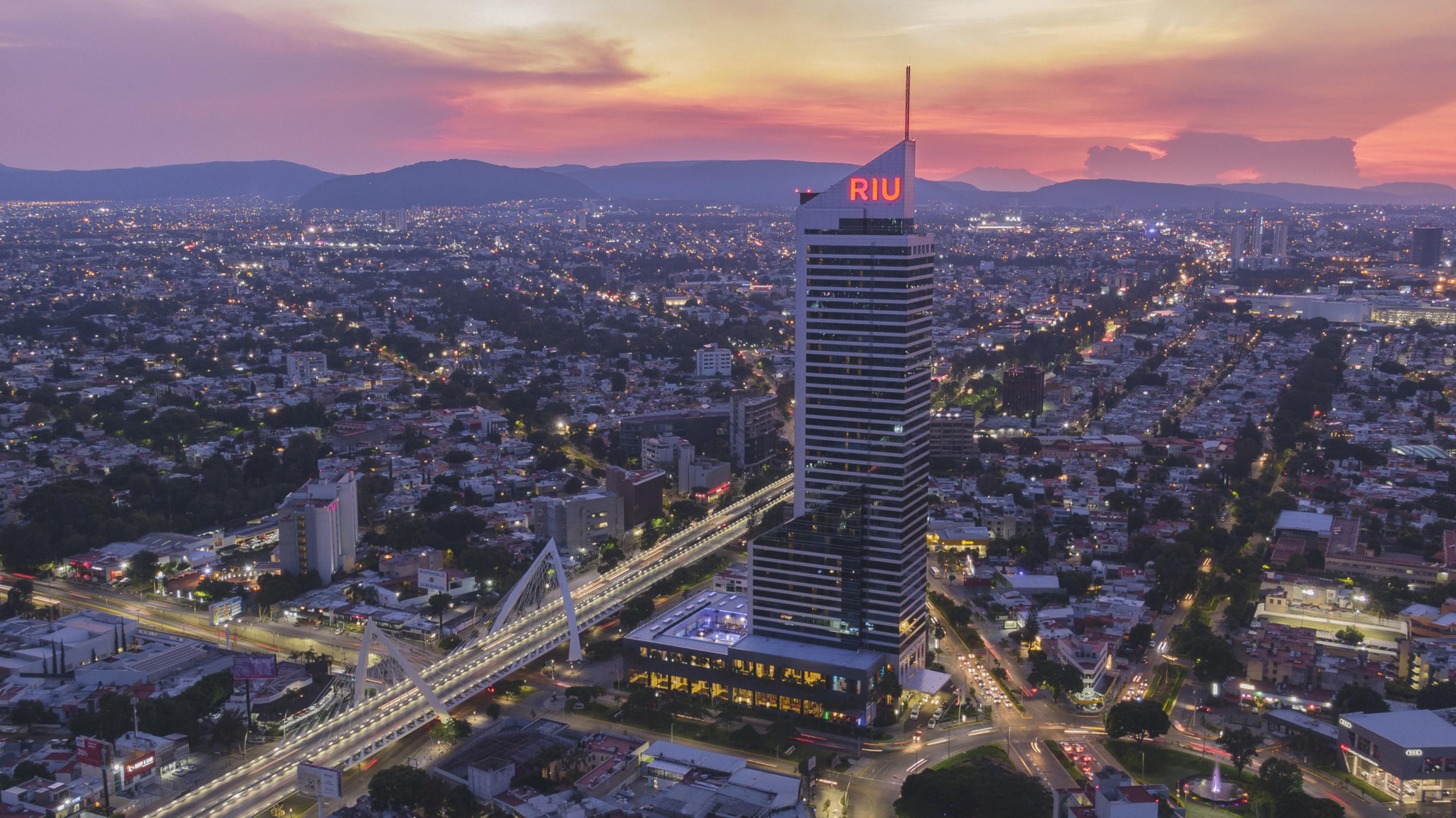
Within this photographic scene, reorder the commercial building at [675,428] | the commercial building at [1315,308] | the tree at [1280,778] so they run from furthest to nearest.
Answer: the commercial building at [1315,308] < the commercial building at [675,428] < the tree at [1280,778]

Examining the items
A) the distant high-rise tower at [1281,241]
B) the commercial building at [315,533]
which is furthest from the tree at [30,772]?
the distant high-rise tower at [1281,241]

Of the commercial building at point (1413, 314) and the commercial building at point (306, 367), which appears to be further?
the commercial building at point (1413, 314)

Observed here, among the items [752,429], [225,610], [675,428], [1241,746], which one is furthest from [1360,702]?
[675,428]

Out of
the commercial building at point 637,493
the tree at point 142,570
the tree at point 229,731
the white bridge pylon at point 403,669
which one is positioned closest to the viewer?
the white bridge pylon at point 403,669

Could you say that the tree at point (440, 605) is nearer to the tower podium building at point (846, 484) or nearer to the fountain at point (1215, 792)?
the tower podium building at point (846, 484)

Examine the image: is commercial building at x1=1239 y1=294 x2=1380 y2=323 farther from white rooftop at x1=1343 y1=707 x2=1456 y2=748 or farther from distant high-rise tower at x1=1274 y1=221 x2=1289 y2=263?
white rooftop at x1=1343 y1=707 x2=1456 y2=748

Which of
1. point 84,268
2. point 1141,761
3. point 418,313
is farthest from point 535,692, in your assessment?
point 84,268

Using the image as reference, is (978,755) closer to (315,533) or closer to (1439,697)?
(1439,697)

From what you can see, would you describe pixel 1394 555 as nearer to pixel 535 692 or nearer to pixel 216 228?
pixel 535 692
